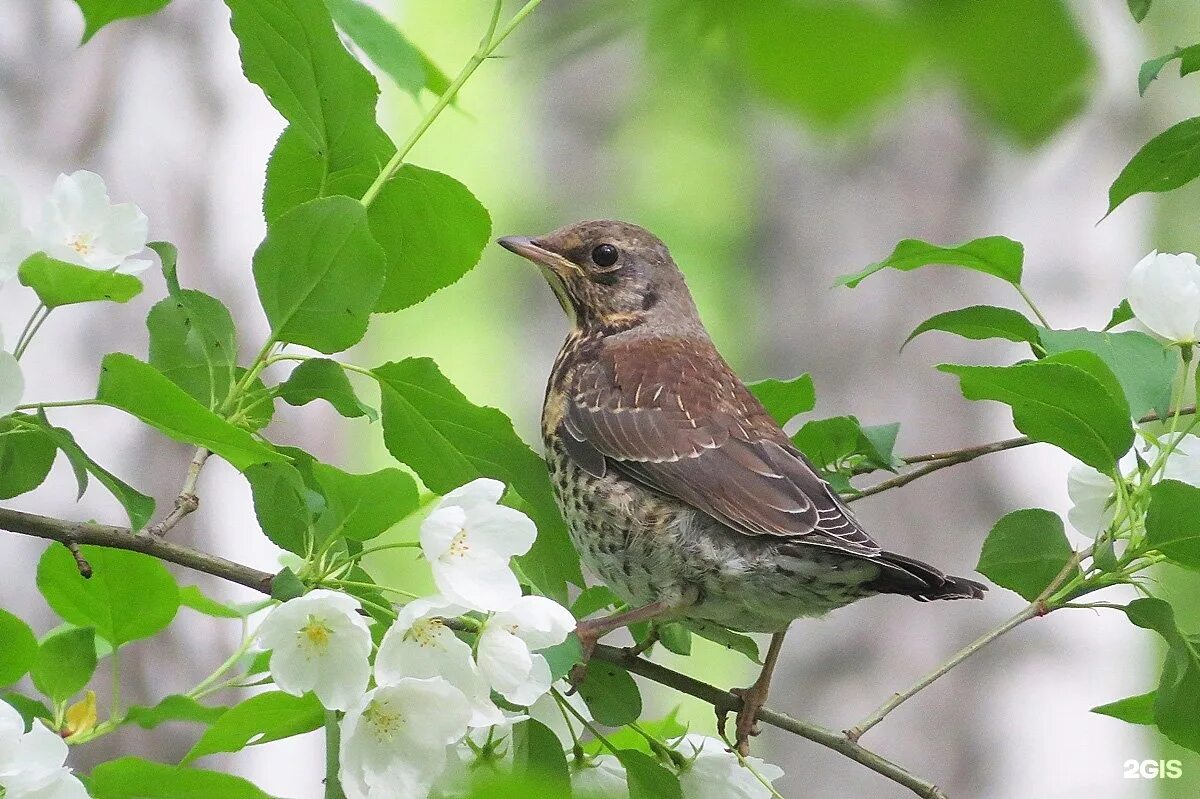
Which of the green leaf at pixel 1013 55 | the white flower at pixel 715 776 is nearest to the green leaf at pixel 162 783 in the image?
the white flower at pixel 715 776

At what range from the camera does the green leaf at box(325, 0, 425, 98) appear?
6.05 ft

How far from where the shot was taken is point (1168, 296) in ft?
5.85

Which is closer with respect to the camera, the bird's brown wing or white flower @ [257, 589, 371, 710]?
white flower @ [257, 589, 371, 710]

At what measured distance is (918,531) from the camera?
5777mm

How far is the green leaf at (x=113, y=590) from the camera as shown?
163 cm

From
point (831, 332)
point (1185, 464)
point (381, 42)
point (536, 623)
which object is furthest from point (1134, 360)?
point (831, 332)

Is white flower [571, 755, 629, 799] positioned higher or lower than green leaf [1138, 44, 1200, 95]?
lower

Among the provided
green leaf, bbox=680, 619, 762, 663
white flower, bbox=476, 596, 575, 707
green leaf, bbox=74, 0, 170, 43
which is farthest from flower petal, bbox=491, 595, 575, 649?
green leaf, bbox=74, 0, 170, 43

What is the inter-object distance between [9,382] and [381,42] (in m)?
0.78

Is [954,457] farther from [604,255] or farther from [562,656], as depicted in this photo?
[604,255]

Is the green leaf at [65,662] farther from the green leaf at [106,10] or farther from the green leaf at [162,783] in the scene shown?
the green leaf at [106,10]

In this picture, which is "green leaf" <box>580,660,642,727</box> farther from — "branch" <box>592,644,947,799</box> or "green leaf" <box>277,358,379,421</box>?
"green leaf" <box>277,358,379,421</box>

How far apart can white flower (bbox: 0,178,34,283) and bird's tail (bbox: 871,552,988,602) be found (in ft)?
4.27

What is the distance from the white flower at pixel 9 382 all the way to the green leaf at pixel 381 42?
2.39 feet
